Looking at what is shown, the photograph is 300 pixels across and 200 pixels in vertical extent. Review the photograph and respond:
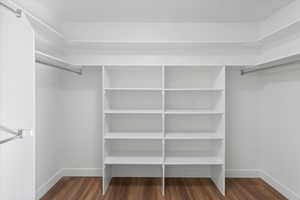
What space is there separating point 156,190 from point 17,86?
224cm

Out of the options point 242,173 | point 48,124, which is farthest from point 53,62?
point 242,173

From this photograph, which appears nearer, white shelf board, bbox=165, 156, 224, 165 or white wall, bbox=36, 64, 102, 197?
white shelf board, bbox=165, 156, 224, 165

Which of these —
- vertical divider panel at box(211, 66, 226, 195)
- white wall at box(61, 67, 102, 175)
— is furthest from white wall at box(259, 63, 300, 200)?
white wall at box(61, 67, 102, 175)

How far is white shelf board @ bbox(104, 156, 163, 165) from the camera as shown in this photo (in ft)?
9.12

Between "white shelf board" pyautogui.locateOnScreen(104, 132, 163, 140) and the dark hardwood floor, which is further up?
"white shelf board" pyautogui.locateOnScreen(104, 132, 163, 140)

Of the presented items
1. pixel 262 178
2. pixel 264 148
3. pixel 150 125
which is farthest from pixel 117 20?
pixel 262 178

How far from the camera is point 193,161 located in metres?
2.86

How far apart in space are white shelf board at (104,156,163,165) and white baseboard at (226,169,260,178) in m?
1.22

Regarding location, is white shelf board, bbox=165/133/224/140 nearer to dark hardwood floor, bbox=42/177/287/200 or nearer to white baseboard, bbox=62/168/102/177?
dark hardwood floor, bbox=42/177/287/200

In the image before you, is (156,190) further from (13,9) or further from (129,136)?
(13,9)

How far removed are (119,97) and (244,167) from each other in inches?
90.0

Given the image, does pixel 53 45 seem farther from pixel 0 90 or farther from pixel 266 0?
pixel 266 0

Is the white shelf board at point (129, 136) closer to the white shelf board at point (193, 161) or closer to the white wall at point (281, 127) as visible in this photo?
the white shelf board at point (193, 161)

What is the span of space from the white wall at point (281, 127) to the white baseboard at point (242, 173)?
0.14 m
